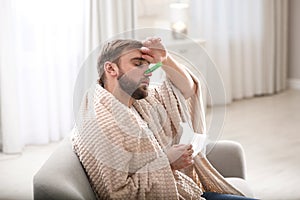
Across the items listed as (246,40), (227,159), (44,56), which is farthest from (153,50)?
(246,40)

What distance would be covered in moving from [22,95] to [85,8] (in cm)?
69

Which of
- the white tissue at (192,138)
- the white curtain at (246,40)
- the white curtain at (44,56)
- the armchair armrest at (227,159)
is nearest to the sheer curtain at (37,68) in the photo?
the white curtain at (44,56)

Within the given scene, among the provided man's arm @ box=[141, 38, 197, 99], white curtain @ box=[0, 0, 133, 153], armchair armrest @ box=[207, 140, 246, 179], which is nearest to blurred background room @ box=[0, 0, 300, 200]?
white curtain @ box=[0, 0, 133, 153]

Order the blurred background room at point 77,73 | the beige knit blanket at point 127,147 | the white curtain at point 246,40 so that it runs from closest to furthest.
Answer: the beige knit blanket at point 127,147
the blurred background room at point 77,73
the white curtain at point 246,40

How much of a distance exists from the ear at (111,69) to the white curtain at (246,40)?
320 cm

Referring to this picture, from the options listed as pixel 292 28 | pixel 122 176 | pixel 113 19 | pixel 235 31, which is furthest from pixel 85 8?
pixel 122 176

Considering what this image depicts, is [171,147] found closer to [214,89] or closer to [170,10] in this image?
[214,89]

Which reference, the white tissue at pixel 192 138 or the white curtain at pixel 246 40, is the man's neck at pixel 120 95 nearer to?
the white tissue at pixel 192 138

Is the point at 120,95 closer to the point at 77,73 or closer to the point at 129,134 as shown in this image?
the point at 129,134

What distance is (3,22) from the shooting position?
12.4ft

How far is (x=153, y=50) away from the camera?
6.01ft

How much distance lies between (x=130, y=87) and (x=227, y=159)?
66 centimetres

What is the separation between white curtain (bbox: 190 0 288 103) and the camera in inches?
199

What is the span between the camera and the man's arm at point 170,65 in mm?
1829
